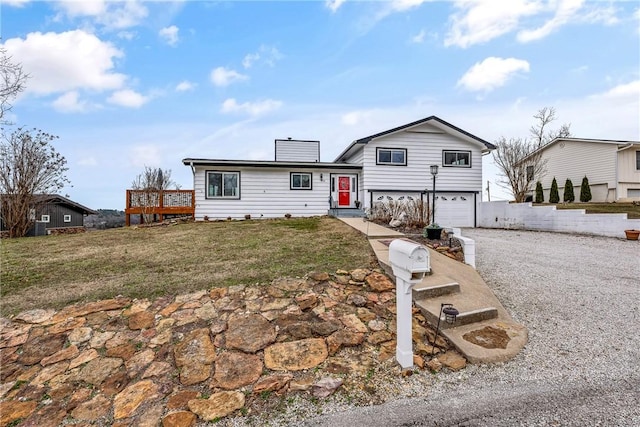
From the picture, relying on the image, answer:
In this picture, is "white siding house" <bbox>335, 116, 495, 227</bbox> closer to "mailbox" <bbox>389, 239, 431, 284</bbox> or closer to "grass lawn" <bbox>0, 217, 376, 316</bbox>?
"grass lawn" <bbox>0, 217, 376, 316</bbox>

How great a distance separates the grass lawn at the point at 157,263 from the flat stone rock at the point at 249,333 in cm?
98

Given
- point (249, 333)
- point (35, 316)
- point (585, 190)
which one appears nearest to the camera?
point (249, 333)

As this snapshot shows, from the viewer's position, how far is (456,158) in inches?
595

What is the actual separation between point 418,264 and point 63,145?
1554 cm

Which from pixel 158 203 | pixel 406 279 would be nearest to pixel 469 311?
pixel 406 279

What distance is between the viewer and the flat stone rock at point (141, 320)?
142 inches

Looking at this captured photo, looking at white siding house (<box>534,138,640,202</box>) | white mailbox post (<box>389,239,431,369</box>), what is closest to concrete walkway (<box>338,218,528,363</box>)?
white mailbox post (<box>389,239,431,369</box>)

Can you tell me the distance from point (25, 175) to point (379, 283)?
48.2 ft

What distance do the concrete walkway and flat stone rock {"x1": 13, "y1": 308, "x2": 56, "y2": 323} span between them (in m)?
4.81

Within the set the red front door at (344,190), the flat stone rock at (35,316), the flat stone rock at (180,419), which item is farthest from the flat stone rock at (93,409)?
the red front door at (344,190)

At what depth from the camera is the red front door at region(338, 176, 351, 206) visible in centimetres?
1502

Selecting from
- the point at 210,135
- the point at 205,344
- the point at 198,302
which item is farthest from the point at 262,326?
the point at 210,135

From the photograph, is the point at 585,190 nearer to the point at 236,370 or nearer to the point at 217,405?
the point at 236,370

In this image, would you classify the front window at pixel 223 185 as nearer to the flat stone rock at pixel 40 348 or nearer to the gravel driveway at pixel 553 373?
the flat stone rock at pixel 40 348
